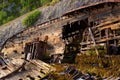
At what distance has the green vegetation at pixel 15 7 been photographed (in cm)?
4800

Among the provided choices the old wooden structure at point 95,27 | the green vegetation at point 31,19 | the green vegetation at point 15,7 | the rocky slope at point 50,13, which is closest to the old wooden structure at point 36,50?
the old wooden structure at point 95,27

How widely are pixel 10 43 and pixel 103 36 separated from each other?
37.7 ft

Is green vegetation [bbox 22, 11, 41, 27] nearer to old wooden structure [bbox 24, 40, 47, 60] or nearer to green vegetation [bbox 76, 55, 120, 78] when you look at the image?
old wooden structure [bbox 24, 40, 47, 60]

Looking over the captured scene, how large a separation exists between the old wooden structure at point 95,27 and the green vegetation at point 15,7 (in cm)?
2586

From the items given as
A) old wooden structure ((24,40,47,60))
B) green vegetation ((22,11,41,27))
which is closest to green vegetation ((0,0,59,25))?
green vegetation ((22,11,41,27))

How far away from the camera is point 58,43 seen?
23.4 metres

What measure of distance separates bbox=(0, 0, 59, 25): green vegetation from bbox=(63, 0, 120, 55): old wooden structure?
25856 millimetres

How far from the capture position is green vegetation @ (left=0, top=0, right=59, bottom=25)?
4800 cm

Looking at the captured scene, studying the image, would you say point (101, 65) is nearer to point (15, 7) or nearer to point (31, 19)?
point (31, 19)

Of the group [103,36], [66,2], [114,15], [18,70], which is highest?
[66,2]

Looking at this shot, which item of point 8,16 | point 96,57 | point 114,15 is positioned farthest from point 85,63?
point 8,16

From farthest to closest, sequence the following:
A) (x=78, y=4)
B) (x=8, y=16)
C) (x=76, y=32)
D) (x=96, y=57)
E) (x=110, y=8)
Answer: (x=8, y=16), (x=78, y=4), (x=76, y=32), (x=110, y=8), (x=96, y=57)

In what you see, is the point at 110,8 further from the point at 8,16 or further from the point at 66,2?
the point at 8,16

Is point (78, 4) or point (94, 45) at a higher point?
point (78, 4)
